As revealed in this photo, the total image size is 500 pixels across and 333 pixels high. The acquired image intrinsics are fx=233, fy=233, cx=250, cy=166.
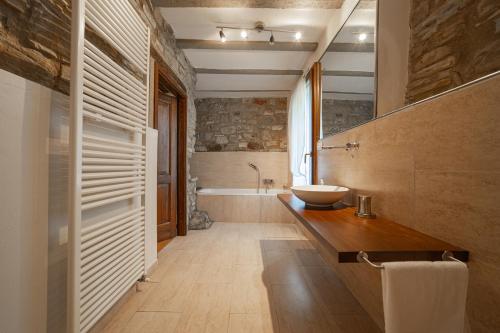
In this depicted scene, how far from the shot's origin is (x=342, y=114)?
2.18 meters

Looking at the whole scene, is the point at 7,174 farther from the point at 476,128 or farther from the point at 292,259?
the point at 292,259

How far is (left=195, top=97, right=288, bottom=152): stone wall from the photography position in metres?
4.95

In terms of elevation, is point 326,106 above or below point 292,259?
above

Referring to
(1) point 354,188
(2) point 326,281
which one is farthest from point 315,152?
(2) point 326,281

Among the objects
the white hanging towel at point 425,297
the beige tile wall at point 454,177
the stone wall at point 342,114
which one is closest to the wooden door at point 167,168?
the stone wall at point 342,114

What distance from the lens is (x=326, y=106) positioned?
2.59 m

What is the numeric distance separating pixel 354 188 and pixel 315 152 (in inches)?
48.3

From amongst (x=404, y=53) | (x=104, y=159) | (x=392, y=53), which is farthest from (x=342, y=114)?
(x=104, y=159)

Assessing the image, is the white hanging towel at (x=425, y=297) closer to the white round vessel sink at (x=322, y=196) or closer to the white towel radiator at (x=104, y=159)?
the white round vessel sink at (x=322, y=196)

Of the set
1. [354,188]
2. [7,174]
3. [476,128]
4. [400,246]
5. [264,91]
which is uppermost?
[264,91]

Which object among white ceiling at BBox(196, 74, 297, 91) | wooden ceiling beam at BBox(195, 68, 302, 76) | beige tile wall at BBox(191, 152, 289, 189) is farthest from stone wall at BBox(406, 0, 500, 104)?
beige tile wall at BBox(191, 152, 289, 189)

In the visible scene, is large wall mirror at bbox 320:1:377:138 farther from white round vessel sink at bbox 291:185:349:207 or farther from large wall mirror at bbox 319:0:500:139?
white round vessel sink at bbox 291:185:349:207

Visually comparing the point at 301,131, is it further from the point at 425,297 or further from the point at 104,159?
the point at 425,297

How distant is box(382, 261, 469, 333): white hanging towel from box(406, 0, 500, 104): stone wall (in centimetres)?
71
